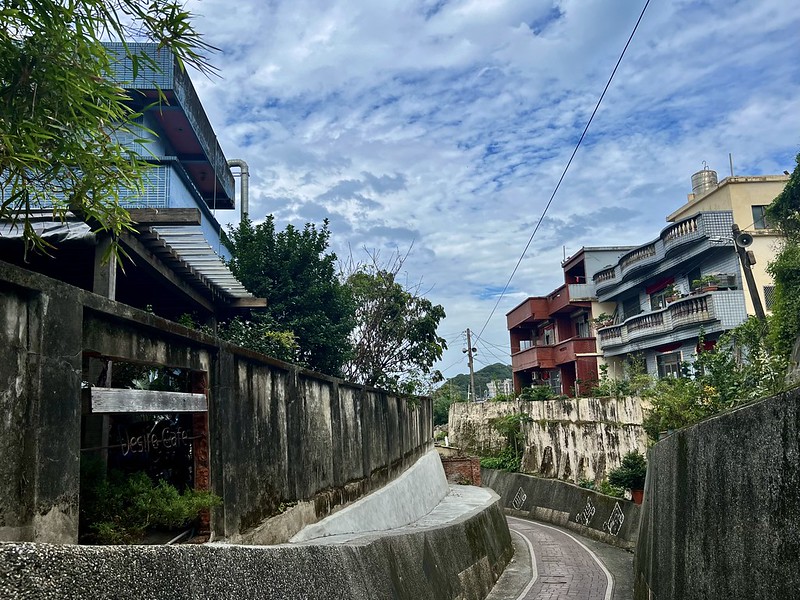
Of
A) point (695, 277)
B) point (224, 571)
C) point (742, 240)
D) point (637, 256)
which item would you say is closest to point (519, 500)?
point (637, 256)

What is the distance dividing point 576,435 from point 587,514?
3.47 m

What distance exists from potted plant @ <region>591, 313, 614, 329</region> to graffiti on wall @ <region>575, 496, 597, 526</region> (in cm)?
891

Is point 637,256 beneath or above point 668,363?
above

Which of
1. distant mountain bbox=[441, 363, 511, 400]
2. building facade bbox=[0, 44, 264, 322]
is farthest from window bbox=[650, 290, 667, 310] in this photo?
distant mountain bbox=[441, 363, 511, 400]

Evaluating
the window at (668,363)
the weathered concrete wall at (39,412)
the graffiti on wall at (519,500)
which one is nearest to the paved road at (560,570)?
the graffiti on wall at (519,500)

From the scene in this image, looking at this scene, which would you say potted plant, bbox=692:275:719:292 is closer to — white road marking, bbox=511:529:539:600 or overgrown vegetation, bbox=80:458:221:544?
white road marking, bbox=511:529:539:600

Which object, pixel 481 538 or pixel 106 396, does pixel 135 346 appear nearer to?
pixel 106 396

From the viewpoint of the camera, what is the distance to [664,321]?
24156mm

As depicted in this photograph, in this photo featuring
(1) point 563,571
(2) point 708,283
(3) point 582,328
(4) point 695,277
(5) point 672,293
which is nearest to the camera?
(1) point 563,571

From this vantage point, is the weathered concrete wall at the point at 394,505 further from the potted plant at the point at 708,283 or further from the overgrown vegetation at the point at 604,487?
the potted plant at the point at 708,283

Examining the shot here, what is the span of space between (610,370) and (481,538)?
1652 cm

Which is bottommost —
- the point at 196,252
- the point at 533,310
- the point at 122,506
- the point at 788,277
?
the point at 122,506

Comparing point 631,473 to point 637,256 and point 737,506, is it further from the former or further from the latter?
point 737,506

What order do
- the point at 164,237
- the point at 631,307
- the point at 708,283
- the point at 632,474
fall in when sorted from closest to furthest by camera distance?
the point at 164,237, the point at 632,474, the point at 708,283, the point at 631,307
